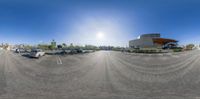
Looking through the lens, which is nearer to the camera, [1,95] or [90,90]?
[1,95]

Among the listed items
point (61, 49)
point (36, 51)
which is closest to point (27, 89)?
point (36, 51)

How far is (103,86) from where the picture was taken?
6461 mm

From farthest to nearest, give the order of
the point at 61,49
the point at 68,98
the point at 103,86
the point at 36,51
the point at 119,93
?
the point at 61,49 < the point at 36,51 < the point at 103,86 < the point at 119,93 < the point at 68,98

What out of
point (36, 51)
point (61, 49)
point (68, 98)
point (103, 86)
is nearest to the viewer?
point (68, 98)

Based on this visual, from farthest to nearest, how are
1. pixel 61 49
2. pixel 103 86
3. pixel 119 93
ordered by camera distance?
1. pixel 61 49
2. pixel 103 86
3. pixel 119 93

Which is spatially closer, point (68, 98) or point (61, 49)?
point (68, 98)

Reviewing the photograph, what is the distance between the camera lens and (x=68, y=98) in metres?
4.94

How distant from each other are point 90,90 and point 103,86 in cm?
83

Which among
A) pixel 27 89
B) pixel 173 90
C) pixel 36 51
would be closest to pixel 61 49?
pixel 36 51

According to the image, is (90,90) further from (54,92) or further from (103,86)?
(54,92)

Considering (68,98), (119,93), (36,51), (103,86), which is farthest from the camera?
(36,51)

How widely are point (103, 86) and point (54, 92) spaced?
6.81 feet

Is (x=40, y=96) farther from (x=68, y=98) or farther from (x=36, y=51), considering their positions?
(x=36, y=51)

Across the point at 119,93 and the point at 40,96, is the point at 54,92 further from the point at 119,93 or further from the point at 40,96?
the point at 119,93
